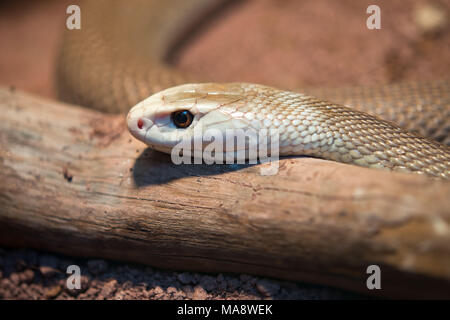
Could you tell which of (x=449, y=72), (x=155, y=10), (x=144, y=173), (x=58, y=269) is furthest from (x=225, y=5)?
(x=58, y=269)

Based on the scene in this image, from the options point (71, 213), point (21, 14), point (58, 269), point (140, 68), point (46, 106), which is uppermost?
point (21, 14)

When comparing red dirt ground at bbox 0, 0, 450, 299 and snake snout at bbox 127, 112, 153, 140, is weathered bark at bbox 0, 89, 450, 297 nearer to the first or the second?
red dirt ground at bbox 0, 0, 450, 299

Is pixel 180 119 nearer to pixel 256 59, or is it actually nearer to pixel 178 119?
pixel 178 119

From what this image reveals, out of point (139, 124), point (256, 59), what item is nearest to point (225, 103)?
point (139, 124)

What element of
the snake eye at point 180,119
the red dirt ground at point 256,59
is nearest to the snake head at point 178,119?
the snake eye at point 180,119

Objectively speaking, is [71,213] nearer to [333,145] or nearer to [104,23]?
[333,145]
